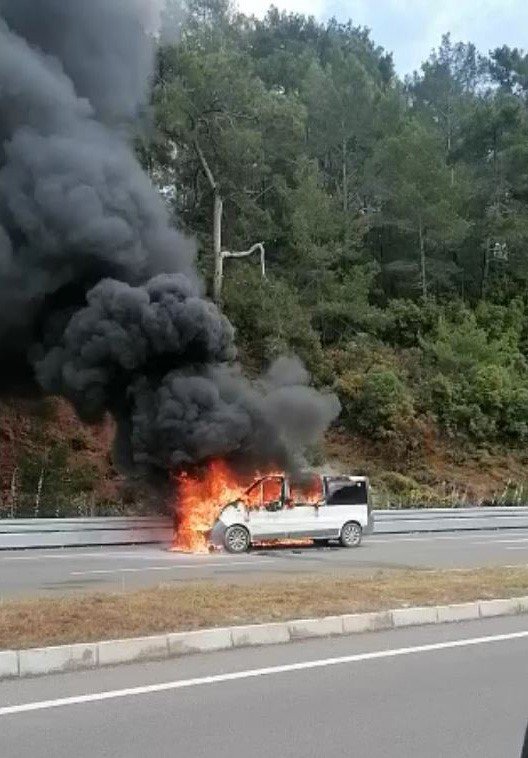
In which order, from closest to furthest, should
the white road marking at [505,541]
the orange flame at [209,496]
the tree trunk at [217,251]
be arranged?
the orange flame at [209,496] → the white road marking at [505,541] → the tree trunk at [217,251]

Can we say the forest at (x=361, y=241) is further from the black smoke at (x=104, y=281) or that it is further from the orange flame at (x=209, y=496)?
the orange flame at (x=209, y=496)

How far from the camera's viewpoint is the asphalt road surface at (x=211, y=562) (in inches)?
552

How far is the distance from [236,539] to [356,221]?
26997 mm

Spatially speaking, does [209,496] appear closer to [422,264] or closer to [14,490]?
[14,490]

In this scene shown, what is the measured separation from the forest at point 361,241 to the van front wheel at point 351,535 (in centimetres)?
985

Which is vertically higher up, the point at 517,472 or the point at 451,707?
the point at 517,472

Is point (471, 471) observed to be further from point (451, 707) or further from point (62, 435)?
point (451, 707)

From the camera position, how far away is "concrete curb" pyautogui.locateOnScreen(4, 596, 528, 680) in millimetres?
7363

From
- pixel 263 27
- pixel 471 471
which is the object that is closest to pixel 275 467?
pixel 471 471

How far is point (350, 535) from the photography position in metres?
21.8

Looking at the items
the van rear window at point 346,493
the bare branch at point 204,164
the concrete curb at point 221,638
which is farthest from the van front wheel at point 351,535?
the bare branch at point 204,164

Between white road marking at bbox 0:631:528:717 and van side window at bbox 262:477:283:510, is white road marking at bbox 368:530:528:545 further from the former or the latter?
white road marking at bbox 0:631:528:717

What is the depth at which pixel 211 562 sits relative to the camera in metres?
17.7

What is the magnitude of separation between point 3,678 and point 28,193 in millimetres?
20057
